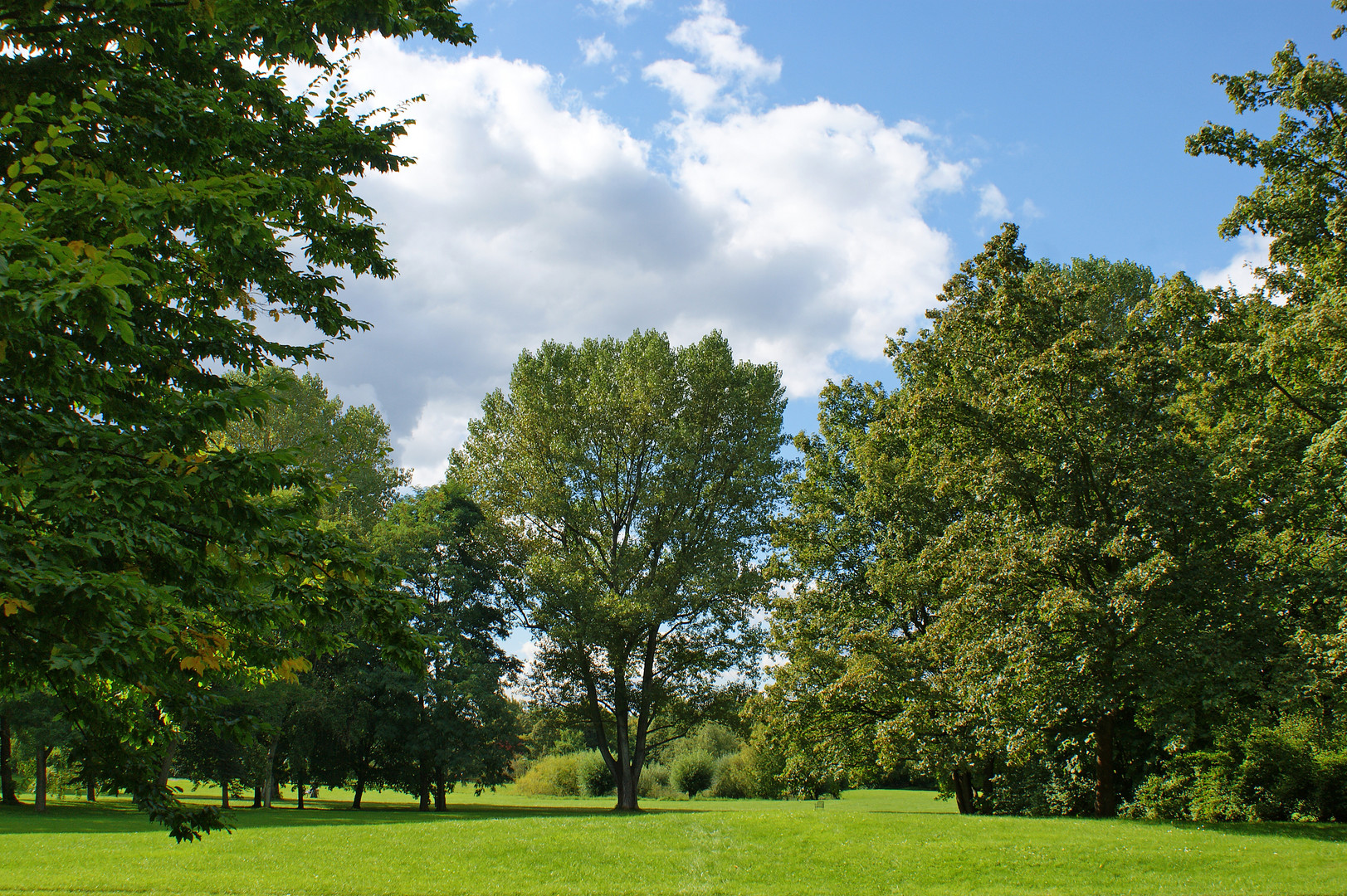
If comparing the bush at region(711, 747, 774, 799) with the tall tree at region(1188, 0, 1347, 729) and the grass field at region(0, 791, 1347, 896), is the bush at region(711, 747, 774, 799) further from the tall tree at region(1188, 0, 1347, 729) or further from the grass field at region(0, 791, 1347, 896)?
the tall tree at region(1188, 0, 1347, 729)

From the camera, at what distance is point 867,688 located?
68.8 feet

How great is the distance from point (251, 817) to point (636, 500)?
16.4 m

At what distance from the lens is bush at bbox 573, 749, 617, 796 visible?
4844cm

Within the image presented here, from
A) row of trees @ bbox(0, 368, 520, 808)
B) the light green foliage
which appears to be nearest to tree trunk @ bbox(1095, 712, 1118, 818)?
row of trees @ bbox(0, 368, 520, 808)

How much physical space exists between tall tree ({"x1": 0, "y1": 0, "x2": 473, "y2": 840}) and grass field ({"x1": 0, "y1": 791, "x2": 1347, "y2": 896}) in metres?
6.31

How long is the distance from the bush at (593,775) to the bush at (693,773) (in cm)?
397

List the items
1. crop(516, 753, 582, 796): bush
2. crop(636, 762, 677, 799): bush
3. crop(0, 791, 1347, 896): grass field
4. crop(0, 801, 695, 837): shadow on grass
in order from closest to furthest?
crop(0, 791, 1347, 896): grass field → crop(0, 801, 695, 837): shadow on grass → crop(636, 762, 677, 799): bush → crop(516, 753, 582, 796): bush

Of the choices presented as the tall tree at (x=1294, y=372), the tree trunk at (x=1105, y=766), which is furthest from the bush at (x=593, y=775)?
the tall tree at (x=1294, y=372)

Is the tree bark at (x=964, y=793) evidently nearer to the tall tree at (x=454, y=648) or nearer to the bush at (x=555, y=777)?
the tall tree at (x=454, y=648)

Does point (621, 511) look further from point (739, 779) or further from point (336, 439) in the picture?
point (739, 779)

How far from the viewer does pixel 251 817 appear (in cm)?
2519

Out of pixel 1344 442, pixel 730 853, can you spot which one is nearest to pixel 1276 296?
pixel 1344 442

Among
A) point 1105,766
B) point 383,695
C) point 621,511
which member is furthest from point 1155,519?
point 383,695

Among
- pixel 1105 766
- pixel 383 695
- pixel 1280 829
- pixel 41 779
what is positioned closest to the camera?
pixel 1280 829
